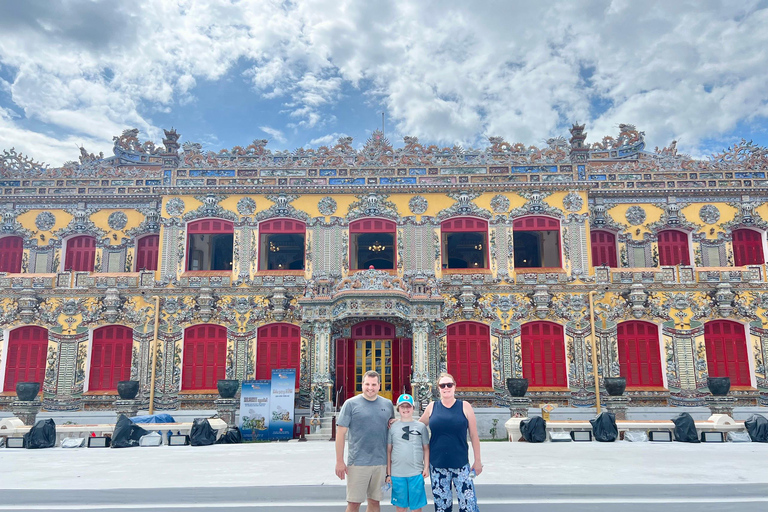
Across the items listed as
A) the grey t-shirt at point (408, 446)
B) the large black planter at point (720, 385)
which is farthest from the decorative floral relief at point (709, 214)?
the grey t-shirt at point (408, 446)

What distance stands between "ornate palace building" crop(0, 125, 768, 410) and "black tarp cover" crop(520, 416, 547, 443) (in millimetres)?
4405

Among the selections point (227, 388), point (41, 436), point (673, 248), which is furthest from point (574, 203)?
point (41, 436)

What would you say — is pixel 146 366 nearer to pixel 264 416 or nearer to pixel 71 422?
pixel 71 422

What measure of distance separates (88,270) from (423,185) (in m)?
14.0

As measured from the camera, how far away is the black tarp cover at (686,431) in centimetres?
1403

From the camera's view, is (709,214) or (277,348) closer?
(277,348)

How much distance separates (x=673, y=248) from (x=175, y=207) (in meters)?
19.9

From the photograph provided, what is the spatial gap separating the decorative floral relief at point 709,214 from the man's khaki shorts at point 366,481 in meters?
20.8

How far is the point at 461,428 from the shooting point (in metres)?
5.71

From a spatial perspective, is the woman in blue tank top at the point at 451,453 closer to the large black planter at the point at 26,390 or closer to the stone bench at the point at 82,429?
the stone bench at the point at 82,429

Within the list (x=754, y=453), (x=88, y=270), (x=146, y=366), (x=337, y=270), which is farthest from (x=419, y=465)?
(x=88, y=270)

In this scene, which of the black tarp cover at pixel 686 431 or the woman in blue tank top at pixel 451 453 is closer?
the woman in blue tank top at pixel 451 453

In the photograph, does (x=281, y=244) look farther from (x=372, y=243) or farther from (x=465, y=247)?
(x=465, y=247)

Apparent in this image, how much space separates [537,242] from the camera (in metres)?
25.5
